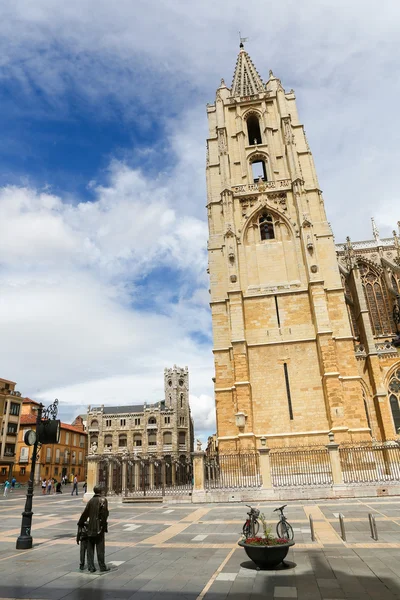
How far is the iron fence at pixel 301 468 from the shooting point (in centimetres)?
1850

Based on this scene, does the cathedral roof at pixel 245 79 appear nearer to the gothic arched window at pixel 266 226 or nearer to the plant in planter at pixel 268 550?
the gothic arched window at pixel 266 226

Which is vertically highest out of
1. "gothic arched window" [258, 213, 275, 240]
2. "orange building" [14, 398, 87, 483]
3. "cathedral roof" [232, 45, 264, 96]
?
"cathedral roof" [232, 45, 264, 96]

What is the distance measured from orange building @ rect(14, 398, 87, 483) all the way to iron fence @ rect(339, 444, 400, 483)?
36280 millimetres

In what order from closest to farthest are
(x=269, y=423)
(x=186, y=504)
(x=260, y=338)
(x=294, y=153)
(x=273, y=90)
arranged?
(x=186, y=504) < (x=269, y=423) < (x=260, y=338) < (x=294, y=153) < (x=273, y=90)

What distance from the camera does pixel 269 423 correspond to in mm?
23438

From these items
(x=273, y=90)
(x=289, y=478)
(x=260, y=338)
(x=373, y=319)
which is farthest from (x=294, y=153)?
(x=289, y=478)

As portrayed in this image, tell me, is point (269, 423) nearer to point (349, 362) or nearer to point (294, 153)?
point (349, 362)

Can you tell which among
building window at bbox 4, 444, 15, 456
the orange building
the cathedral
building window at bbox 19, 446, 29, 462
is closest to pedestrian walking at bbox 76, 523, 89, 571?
the cathedral

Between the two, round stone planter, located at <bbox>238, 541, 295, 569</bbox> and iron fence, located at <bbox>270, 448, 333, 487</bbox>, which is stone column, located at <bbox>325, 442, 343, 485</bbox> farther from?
round stone planter, located at <bbox>238, 541, 295, 569</bbox>

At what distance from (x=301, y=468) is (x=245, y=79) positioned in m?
35.0

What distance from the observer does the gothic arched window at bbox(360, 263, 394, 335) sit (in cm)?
3503

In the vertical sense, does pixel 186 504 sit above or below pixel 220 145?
below

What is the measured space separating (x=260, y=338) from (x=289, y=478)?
8.57 metres

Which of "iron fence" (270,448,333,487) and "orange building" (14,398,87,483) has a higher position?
"orange building" (14,398,87,483)
